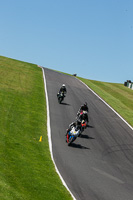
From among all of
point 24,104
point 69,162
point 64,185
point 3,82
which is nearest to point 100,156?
point 69,162

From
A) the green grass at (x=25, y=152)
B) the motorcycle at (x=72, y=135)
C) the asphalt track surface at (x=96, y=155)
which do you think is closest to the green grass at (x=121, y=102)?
the asphalt track surface at (x=96, y=155)

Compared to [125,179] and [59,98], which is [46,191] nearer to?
[125,179]

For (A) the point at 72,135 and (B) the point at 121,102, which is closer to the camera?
(A) the point at 72,135

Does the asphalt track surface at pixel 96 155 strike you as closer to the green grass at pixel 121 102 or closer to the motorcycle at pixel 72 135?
the motorcycle at pixel 72 135

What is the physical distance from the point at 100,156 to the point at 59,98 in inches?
591

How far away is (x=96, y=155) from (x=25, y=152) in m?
4.63

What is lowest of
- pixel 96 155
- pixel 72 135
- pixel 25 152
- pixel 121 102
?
pixel 96 155

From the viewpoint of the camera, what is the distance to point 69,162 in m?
17.2

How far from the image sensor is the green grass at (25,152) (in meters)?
11.9

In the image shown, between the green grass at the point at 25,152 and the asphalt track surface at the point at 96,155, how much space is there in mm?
753

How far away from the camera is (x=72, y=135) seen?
20.3m

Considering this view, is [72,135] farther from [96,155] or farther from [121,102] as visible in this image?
[121,102]

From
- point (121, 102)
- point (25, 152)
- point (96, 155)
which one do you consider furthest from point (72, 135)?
point (121, 102)

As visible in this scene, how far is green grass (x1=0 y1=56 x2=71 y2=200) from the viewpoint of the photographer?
11.9 meters
